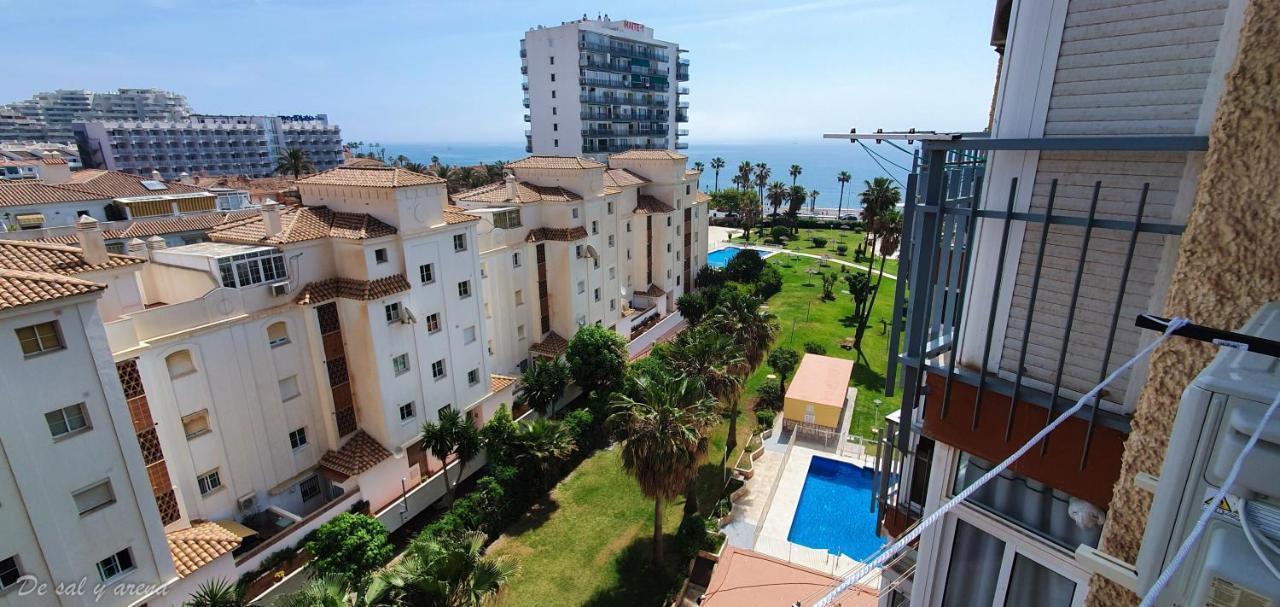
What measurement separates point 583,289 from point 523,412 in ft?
34.1

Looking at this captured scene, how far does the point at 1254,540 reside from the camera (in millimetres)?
2754

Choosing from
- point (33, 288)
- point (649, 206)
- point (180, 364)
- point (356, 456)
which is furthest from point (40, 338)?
point (649, 206)

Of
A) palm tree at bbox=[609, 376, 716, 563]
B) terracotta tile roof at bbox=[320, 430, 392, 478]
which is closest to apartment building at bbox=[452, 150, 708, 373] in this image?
terracotta tile roof at bbox=[320, 430, 392, 478]

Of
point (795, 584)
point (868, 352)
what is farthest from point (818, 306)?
point (795, 584)

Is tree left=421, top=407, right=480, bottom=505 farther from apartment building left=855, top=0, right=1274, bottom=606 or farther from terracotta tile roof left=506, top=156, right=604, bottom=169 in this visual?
apartment building left=855, top=0, right=1274, bottom=606

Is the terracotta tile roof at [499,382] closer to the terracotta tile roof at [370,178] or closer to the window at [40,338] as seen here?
the terracotta tile roof at [370,178]

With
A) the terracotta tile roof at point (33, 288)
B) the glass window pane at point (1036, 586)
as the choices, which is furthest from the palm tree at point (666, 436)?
the terracotta tile roof at point (33, 288)

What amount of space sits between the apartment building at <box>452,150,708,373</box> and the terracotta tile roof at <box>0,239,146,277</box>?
686 inches

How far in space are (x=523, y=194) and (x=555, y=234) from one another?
3.35 metres

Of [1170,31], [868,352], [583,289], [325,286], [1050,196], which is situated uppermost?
[1170,31]

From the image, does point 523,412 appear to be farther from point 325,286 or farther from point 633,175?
point 633,175

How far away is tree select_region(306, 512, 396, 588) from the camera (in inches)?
888

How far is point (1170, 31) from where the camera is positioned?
5699 millimetres

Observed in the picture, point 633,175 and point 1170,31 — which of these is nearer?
point 1170,31
